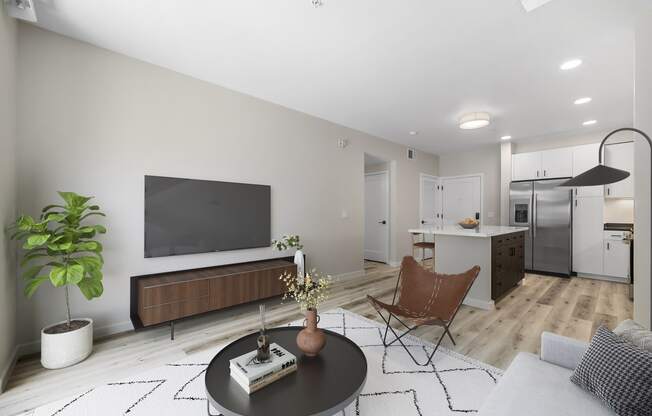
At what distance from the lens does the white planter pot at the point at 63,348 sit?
2135 millimetres

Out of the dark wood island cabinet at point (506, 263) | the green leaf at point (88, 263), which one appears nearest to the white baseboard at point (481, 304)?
the dark wood island cabinet at point (506, 263)

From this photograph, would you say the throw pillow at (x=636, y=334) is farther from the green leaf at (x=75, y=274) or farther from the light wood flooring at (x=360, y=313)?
the green leaf at (x=75, y=274)

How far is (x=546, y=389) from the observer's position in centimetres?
131

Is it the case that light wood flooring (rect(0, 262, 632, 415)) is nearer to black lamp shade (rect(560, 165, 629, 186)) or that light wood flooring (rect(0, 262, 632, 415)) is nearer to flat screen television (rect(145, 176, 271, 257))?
flat screen television (rect(145, 176, 271, 257))

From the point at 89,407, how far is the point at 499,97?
509 centimetres

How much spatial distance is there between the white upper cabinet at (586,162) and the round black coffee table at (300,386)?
226 inches

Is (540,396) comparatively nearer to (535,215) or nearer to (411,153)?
(535,215)

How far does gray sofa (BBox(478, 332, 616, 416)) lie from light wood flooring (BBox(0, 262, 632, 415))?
823 mm

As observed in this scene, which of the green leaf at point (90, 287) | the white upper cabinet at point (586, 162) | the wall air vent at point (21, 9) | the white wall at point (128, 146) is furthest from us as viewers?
the white upper cabinet at point (586, 162)

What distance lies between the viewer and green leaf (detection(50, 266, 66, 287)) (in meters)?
2.03

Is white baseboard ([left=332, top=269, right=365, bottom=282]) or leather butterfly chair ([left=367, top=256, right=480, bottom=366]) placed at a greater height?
leather butterfly chair ([left=367, top=256, right=480, bottom=366])

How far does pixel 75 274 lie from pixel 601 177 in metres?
3.70

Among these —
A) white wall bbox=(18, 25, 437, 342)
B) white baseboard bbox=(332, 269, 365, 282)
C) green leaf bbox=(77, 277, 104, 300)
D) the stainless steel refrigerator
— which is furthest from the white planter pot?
the stainless steel refrigerator

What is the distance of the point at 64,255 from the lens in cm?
231
